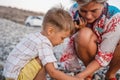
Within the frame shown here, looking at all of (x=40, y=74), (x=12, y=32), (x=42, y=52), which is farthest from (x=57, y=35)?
(x=12, y=32)

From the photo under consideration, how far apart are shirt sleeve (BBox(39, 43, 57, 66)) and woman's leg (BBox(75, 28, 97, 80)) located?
45 cm

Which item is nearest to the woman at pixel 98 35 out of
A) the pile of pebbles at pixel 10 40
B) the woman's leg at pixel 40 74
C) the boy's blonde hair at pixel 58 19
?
the boy's blonde hair at pixel 58 19

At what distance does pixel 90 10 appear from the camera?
2.90m

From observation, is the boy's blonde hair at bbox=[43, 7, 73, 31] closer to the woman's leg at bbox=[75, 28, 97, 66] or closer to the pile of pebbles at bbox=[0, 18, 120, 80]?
the woman's leg at bbox=[75, 28, 97, 66]

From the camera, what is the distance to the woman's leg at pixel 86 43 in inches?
123


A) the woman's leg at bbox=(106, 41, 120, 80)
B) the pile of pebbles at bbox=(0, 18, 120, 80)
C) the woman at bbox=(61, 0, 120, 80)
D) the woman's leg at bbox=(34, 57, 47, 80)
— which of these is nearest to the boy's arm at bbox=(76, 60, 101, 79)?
the woman at bbox=(61, 0, 120, 80)

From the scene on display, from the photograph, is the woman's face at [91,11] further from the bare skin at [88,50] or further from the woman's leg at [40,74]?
the woman's leg at [40,74]

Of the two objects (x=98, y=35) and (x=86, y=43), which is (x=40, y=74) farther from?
(x=98, y=35)

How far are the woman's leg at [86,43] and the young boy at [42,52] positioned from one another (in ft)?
1.01

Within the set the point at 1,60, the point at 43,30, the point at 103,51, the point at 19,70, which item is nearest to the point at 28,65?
the point at 19,70

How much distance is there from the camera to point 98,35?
3162 mm

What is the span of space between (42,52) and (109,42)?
2.09ft

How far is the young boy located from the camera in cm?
275

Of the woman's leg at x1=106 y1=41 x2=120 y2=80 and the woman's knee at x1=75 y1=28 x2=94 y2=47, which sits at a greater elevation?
the woman's knee at x1=75 y1=28 x2=94 y2=47
